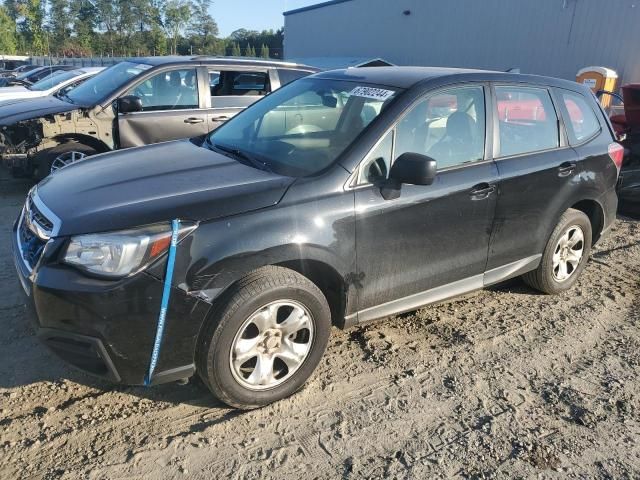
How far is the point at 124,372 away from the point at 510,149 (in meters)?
2.94

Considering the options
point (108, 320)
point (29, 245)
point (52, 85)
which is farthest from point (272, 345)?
point (52, 85)

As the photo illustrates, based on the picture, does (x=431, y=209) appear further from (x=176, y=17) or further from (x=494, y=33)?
(x=176, y=17)

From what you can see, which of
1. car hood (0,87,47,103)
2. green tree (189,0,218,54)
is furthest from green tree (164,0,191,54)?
car hood (0,87,47,103)

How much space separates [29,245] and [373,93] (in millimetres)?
2247

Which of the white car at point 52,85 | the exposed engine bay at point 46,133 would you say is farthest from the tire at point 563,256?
the white car at point 52,85

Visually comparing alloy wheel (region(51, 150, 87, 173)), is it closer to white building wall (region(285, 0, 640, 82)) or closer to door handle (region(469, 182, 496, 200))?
door handle (region(469, 182, 496, 200))

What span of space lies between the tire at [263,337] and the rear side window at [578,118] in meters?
2.71

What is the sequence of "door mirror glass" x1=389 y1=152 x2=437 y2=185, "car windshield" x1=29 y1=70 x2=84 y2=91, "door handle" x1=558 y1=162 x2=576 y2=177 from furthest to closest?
"car windshield" x1=29 y1=70 x2=84 y2=91
"door handle" x1=558 y1=162 x2=576 y2=177
"door mirror glass" x1=389 y1=152 x2=437 y2=185

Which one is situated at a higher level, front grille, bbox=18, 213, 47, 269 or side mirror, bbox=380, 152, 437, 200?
side mirror, bbox=380, 152, 437, 200

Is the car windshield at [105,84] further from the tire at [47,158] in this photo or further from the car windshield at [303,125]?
the car windshield at [303,125]

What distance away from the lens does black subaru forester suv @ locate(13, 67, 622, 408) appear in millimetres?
2496

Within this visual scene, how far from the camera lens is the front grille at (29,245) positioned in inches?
103

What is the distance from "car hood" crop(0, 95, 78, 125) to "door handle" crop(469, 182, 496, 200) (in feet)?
17.5

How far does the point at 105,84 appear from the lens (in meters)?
7.05
